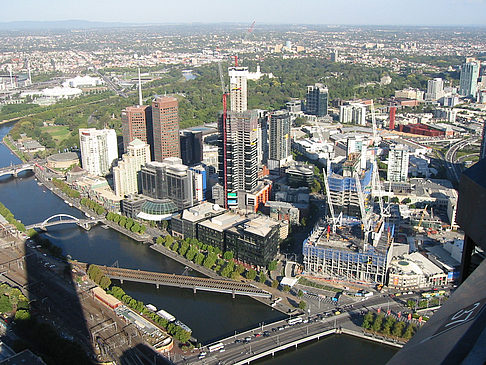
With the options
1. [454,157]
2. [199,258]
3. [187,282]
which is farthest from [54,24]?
[187,282]

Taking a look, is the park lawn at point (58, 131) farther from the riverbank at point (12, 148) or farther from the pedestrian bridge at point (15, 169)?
the pedestrian bridge at point (15, 169)

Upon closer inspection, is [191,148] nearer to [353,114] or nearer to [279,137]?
[279,137]

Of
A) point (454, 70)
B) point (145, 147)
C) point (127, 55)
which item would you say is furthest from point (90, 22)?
point (145, 147)

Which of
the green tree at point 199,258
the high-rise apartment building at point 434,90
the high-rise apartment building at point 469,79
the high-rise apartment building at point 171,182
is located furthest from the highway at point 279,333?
the high-rise apartment building at point 469,79

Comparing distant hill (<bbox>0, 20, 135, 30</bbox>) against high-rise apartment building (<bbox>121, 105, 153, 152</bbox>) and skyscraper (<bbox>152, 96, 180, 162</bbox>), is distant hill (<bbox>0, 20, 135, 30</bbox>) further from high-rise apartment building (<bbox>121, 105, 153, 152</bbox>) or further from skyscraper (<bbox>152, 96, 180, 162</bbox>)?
skyscraper (<bbox>152, 96, 180, 162</bbox>)

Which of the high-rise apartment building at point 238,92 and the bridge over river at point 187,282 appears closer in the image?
the bridge over river at point 187,282

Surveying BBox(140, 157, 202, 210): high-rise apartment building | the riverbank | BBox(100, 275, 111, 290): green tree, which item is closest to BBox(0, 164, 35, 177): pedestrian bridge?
the riverbank

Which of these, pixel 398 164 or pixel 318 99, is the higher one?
pixel 318 99
